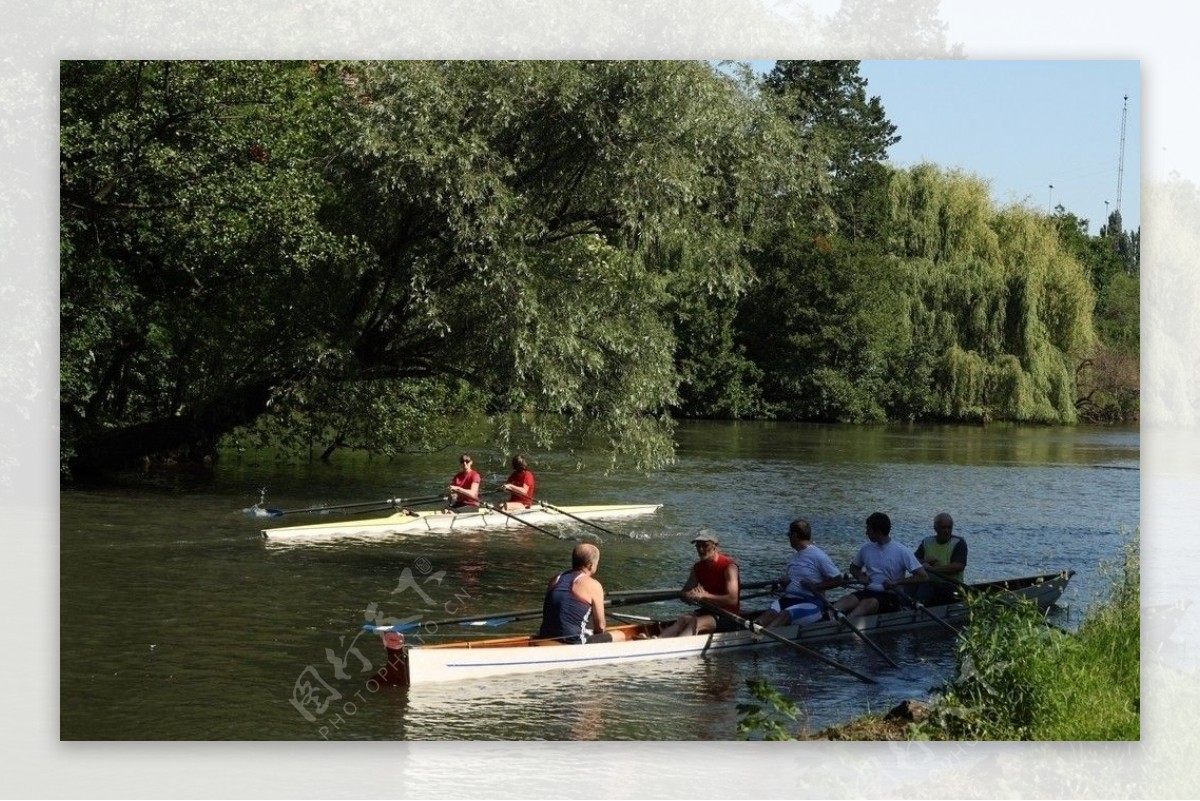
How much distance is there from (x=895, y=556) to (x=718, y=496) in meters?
5.72

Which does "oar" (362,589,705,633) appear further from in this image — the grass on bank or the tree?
the tree

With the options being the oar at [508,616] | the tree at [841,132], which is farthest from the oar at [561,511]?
the tree at [841,132]

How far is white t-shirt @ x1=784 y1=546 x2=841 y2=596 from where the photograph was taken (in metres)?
11.7

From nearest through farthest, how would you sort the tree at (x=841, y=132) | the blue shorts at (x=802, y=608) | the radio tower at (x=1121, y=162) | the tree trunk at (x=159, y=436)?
the radio tower at (x=1121, y=162) < the blue shorts at (x=802, y=608) < the tree at (x=841, y=132) < the tree trunk at (x=159, y=436)

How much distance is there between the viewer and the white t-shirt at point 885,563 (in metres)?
12.1

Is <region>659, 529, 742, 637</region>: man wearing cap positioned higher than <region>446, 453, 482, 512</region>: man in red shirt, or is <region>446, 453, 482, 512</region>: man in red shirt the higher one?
<region>446, 453, 482, 512</region>: man in red shirt

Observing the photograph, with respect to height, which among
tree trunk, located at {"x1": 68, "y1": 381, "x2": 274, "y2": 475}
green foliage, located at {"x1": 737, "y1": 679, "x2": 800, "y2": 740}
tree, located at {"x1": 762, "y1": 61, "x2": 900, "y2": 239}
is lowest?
green foliage, located at {"x1": 737, "y1": 679, "x2": 800, "y2": 740}

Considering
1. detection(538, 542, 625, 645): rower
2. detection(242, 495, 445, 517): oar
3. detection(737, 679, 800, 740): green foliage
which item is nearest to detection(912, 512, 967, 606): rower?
detection(538, 542, 625, 645): rower

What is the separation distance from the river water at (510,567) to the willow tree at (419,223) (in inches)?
52.6

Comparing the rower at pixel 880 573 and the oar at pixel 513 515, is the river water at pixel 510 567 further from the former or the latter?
the rower at pixel 880 573

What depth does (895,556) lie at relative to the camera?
12.2m

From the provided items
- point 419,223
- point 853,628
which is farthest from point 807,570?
point 419,223

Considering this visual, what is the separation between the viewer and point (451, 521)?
16531mm

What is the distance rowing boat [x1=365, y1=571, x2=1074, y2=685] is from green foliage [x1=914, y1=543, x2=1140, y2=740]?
2.41 ft
